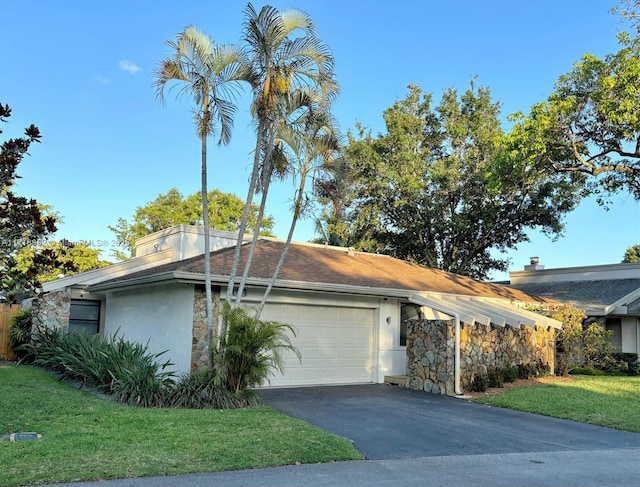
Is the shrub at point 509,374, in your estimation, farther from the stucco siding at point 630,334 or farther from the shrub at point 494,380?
the stucco siding at point 630,334

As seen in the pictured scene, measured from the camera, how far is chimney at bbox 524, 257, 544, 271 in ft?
90.3

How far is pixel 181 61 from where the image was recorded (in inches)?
420

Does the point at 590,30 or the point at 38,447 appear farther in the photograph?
the point at 590,30

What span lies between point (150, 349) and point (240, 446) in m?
8.16

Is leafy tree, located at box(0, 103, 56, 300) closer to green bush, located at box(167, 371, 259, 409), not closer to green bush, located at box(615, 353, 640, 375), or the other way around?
green bush, located at box(167, 371, 259, 409)

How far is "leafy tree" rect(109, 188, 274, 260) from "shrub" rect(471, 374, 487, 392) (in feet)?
101

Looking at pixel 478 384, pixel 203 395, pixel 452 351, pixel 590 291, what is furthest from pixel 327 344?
pixel 590 291

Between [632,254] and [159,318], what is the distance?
41793 millimetres

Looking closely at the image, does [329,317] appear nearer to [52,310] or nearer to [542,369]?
[542,369]

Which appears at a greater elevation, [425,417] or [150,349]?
[150,349]

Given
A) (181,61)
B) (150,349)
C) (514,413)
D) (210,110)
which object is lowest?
(514,413)

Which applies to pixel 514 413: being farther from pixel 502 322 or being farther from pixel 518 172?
pixel 518 172

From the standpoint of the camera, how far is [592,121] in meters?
16.8

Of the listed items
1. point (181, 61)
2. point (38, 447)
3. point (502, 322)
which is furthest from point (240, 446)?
point (502, 322)
